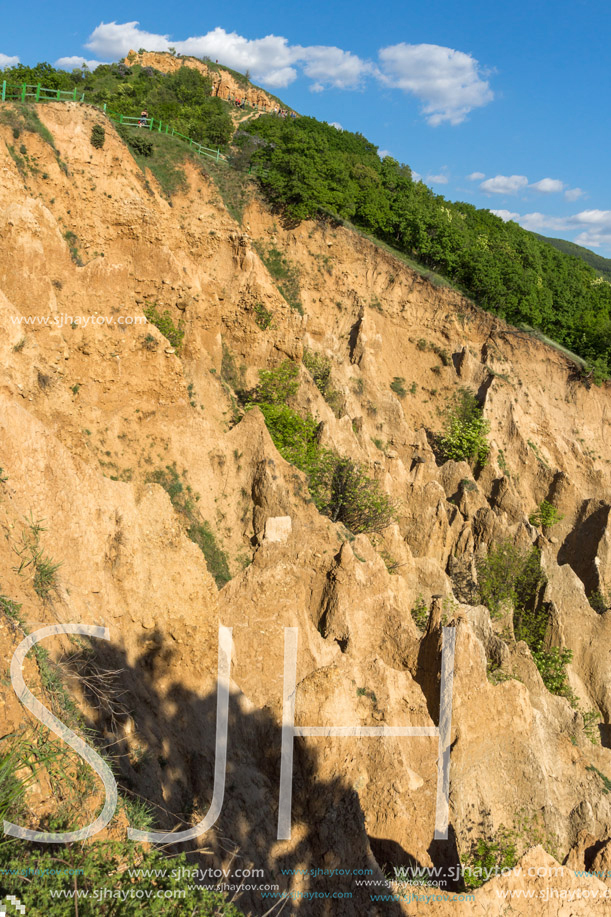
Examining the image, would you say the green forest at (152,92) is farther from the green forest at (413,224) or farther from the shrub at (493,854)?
the shrub at (493,854)

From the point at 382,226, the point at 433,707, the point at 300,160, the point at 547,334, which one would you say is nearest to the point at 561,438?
the point at 547,334

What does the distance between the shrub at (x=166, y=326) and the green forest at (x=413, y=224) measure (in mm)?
17145

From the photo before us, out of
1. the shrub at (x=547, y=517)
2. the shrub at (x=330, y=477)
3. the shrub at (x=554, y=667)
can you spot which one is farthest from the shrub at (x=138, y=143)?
the shrub at (x=554, y=667)

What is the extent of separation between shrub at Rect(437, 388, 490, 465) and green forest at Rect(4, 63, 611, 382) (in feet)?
23.3

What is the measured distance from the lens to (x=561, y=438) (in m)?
36.3

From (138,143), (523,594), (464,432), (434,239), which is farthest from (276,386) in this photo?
(434,239)

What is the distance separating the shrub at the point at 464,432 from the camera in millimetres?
32906

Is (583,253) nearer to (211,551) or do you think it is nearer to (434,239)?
(434,239)

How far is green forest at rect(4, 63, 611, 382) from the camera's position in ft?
118

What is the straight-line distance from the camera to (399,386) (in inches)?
1416

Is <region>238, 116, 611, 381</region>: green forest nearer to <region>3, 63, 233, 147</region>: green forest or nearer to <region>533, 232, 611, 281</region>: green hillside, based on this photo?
<region>3, 63, 233, 147</region>: green forest

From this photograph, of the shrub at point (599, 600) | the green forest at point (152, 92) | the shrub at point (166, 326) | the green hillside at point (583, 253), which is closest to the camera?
the shrub at point (166, 326)

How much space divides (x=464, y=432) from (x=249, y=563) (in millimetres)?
19227

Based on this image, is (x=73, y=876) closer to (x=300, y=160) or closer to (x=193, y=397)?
(x=193, y=397)
